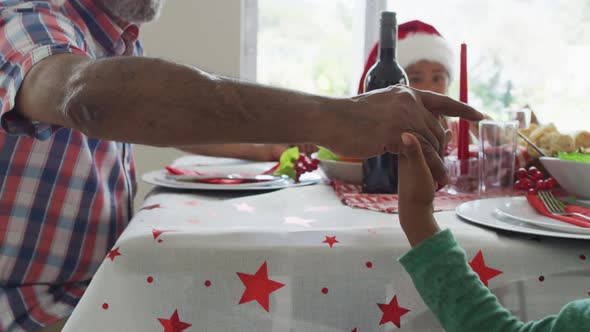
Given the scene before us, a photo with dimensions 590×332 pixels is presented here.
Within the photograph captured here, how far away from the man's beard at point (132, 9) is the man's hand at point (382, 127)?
65 centimetres

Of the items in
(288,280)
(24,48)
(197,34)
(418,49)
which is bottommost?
(288,280)

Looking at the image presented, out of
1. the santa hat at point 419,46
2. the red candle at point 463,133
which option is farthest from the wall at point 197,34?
the red candle at point 463,133

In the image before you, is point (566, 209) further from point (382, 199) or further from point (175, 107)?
point (175, 107)

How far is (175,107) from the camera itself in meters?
0.52

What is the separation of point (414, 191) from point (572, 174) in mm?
348

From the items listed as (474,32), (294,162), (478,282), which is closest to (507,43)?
(474,32)

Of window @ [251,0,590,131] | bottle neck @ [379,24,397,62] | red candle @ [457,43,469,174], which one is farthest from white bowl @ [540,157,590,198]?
window @ [251,0,590,131]

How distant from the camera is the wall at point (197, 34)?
2428 millimetres

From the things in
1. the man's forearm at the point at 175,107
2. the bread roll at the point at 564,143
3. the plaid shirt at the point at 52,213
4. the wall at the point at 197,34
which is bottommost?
the plaid shirt at the point at 52,213

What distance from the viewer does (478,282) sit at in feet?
1.64

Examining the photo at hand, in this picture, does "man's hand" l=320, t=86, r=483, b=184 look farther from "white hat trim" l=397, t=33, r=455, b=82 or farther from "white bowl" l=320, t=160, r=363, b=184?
"white hat trim" l=397, t=33, r=455, b=82

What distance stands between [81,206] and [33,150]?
0.39 ft

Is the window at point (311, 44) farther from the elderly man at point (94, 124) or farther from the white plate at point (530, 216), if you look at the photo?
the white plate at point (530, 216)

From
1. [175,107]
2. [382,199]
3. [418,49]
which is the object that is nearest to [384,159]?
[382,199]
